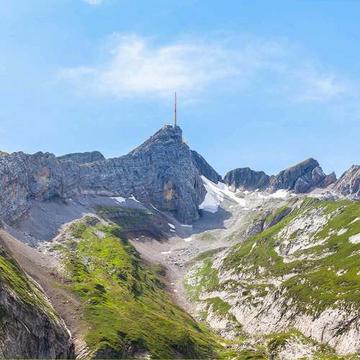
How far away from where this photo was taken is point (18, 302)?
12312 centimetres

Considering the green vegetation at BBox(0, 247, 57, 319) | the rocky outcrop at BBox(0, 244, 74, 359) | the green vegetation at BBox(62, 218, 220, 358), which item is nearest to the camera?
the rocky outcrop at BBox(0, 244, 74, 359)

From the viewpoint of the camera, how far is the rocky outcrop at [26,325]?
11344 cm

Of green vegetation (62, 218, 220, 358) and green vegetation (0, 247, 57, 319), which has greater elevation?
green vegetation (0, 247, 57, 319)

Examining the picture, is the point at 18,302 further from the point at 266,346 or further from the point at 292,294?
the point at 292,294

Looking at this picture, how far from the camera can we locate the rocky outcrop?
113m

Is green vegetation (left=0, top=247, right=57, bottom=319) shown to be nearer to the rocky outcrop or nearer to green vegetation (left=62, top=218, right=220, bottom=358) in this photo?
the rocky outcrop

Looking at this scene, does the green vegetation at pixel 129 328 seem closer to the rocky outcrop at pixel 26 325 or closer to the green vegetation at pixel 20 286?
the rocky outcrop at pixel 26 325

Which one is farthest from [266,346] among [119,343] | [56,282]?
[56,282]

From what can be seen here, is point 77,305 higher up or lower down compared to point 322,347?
higher up

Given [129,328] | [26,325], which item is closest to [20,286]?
[26,325]

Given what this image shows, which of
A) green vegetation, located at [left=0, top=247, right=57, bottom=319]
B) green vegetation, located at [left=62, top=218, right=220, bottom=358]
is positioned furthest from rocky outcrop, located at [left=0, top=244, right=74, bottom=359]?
green vegetation, located at [left=62, top=218, right=220, bottom=358]

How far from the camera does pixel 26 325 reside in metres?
122

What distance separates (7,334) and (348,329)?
3604 inches

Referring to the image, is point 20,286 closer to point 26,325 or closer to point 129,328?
point 26,325
